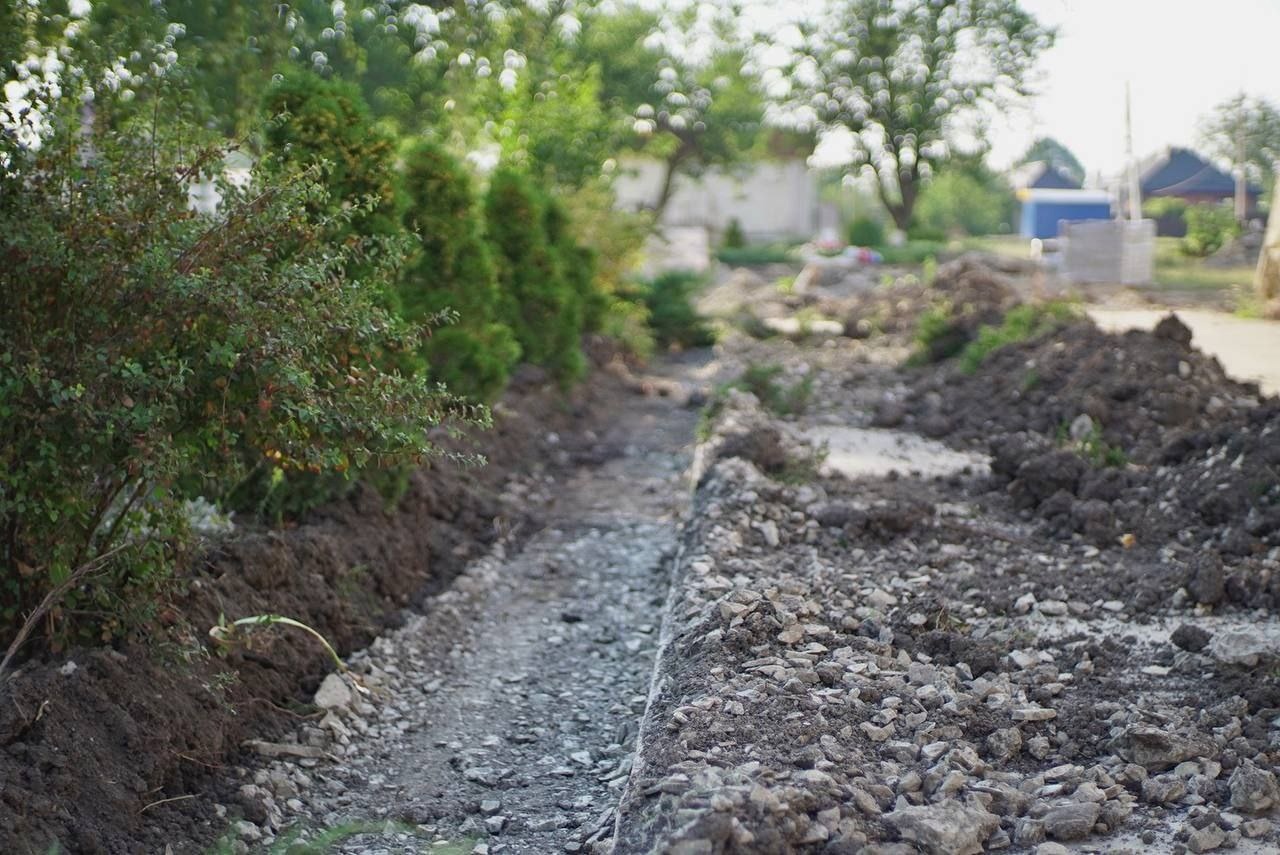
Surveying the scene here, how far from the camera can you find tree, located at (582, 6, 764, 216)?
142 ft

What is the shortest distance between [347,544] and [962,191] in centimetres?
7200

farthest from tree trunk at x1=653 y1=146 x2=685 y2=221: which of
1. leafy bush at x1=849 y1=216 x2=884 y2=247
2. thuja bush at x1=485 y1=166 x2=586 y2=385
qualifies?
thuja bush at x1=485 y1=166 x2=586 y2=385

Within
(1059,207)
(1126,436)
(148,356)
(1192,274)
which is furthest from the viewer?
(1059,207)

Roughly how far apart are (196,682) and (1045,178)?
5883 centimetres

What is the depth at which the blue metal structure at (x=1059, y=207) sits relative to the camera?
5109 cm

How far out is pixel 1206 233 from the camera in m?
28.4

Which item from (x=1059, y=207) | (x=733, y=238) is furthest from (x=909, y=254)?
(x=1059, y=207)

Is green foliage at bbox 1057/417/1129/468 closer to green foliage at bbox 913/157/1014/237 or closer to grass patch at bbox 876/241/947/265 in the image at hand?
grass patch at bbox 876/241/947/265

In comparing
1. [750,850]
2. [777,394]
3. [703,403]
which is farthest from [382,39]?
[750,850]

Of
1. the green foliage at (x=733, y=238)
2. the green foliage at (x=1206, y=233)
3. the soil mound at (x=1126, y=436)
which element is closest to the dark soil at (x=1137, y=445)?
the soil mound at (x=1126, y=436)

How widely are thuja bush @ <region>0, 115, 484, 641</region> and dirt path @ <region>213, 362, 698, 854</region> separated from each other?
38.1 inches

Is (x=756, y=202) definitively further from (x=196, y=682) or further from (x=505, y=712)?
(x=196, y=682)

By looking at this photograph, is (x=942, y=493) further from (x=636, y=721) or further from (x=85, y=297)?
(x=85, y=297)

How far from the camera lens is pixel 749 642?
14.7 ft
